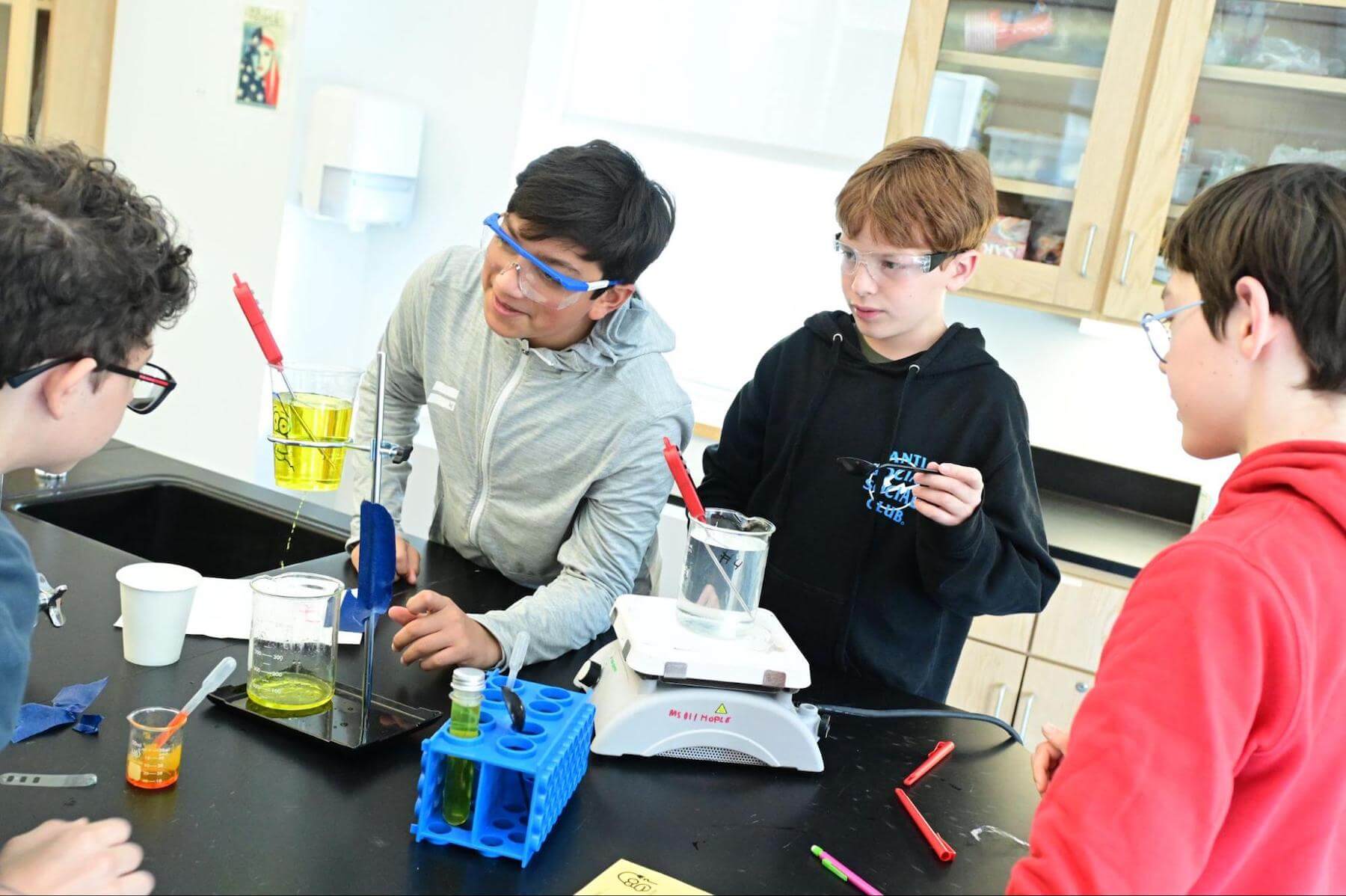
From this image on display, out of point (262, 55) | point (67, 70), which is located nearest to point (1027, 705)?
point (262, 55)

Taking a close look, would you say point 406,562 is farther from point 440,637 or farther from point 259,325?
point 259,325

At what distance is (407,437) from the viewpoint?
212 cm

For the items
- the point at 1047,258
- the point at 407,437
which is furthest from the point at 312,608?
the point at 1047,258

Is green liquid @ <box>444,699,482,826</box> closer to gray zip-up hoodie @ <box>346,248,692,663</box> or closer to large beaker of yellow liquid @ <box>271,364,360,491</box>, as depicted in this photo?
large beaker of yellow liquid @ <box>271,364,360,491</box>

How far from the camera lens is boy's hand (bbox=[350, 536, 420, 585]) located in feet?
5.82

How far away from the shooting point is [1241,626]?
857mm

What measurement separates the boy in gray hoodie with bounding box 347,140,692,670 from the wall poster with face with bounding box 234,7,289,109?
175 cm

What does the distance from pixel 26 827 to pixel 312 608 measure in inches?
14.0

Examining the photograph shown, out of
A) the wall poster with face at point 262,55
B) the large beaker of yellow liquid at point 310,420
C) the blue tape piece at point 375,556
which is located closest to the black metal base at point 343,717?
the blue tape piece at point 375,556

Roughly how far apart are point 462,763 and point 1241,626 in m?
0.68

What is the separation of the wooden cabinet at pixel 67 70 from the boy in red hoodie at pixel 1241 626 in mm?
3400

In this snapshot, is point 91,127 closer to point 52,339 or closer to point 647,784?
point 52,339

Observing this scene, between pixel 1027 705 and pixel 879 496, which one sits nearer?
pixel 879 496

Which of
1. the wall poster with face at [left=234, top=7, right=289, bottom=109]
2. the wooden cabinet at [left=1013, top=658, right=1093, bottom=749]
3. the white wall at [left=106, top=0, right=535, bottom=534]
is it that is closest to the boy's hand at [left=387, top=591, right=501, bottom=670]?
the wooden cabinet at [left=1013, top=658, right=1093, bottom=749]
